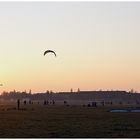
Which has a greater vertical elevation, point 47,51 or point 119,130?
point 47,51

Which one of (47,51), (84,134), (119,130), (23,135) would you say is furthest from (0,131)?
(47,51)

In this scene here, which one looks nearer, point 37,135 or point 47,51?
point 37,135

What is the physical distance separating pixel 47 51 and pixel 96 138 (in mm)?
14660

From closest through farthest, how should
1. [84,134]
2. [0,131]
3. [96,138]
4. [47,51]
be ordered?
1. [96,138]
2. [84,134]
3. [0,131]
4. [47,51]

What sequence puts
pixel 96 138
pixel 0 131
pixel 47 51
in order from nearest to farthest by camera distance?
pixel 96 138, pixel 0 131, pixel 47 51

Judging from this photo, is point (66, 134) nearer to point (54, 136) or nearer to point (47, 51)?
point (54, 136)

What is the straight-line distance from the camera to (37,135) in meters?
25.8

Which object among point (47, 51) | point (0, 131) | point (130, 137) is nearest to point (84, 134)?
point (130, 137)

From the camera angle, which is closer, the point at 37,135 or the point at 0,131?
the point at 37,135

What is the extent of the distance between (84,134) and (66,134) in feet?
3.16

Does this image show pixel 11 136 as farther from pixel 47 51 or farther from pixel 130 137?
pixel 47 51

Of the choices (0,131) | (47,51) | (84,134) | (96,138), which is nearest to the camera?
(96,138)

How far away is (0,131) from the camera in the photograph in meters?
28.1

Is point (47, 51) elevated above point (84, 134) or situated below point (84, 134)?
above
